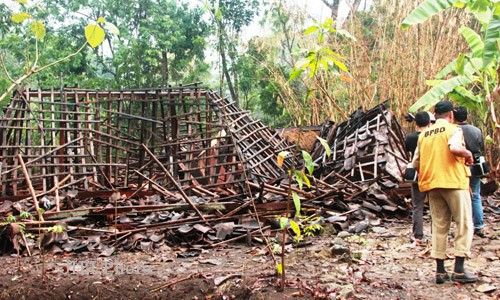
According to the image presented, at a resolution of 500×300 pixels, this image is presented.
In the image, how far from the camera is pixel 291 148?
11.0 metres

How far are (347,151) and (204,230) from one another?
423cm

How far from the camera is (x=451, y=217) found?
438 centimetres

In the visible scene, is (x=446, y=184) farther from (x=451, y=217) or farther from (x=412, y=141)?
(x=412, y=141)

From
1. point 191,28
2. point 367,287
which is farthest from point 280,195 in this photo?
point 191,28

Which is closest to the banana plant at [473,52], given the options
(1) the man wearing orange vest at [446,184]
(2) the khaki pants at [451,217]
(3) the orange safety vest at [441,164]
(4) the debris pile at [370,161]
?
(4) the debris pile at [370,161]

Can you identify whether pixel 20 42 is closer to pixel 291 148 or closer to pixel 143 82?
pixel 143 82

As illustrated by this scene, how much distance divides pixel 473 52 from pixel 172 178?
4.46 m

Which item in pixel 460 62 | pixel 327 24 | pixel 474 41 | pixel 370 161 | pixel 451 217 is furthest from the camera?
pixel 370 161

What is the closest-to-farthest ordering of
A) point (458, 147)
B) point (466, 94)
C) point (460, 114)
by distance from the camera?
point (458, 147), point (460, 114), point (466, 94)

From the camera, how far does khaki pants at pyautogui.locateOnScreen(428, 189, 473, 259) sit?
4145 mm

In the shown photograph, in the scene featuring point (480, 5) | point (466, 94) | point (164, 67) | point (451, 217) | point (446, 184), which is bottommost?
point (451, 217)

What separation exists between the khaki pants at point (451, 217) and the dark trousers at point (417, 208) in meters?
1.48

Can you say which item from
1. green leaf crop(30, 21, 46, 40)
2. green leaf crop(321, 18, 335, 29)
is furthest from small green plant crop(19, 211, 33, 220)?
green leaf crop(321, 18, 335, 29)

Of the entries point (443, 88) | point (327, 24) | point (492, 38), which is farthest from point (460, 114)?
point (327, 24)
